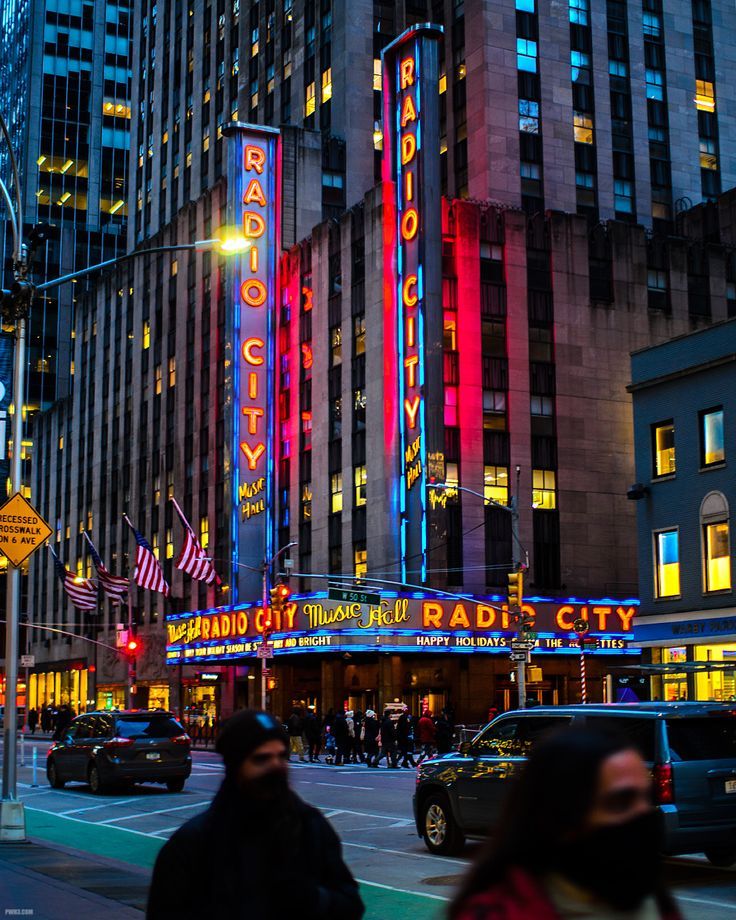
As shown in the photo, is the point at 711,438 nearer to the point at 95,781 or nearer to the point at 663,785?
the point at 95,781

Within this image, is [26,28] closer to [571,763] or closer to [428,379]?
[428,379]

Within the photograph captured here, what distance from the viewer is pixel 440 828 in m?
17.7

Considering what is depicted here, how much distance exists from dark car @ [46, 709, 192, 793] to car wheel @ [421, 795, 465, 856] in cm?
1164

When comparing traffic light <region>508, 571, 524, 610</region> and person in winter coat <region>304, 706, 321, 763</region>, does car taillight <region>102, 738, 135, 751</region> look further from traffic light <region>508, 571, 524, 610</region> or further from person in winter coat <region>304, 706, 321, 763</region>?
person in winter coat <region>304, 706, 321, 763</region>

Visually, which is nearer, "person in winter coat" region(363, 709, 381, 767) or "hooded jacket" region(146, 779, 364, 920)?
"hooded jacket" region(146, 779, 364, 920)

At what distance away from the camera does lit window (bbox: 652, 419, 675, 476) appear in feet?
131

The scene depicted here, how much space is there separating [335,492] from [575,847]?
204ft

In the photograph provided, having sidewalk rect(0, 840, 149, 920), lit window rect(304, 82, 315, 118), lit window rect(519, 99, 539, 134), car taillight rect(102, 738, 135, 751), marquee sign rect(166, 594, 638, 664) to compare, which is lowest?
sidewalk rect(0, 840, 149, 920)

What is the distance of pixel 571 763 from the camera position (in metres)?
2.94

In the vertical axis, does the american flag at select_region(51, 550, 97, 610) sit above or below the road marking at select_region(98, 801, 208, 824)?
above

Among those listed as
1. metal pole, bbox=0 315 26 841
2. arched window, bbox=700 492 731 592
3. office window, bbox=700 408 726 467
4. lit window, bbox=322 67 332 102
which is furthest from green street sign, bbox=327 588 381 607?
lit window, bbox=322 67 332 102

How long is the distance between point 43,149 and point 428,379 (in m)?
99.3

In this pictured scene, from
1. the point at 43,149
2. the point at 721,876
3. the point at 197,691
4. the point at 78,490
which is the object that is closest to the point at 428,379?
the point at 197,691

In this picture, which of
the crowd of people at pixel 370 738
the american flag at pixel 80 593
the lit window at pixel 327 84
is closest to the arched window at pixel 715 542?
the crowd of people at pixel 370 738
